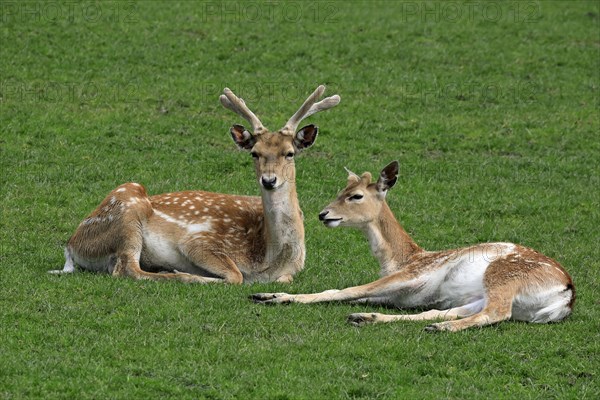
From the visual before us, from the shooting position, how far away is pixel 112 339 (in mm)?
8484

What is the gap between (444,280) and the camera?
1000 cm

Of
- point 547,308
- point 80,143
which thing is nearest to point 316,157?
point 80,143

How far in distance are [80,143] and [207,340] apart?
8.17 metres

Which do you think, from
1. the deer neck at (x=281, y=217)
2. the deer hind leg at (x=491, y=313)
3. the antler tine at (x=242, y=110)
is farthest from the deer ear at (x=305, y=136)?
→ the deer hind leg at (x=491, y=313)

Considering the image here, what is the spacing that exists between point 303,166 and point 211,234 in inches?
185

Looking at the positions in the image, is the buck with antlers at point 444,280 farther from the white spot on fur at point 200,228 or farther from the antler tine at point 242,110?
the white spot on fur at point 200,228

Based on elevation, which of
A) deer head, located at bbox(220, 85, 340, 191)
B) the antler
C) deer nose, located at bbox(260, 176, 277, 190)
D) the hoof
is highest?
the antler

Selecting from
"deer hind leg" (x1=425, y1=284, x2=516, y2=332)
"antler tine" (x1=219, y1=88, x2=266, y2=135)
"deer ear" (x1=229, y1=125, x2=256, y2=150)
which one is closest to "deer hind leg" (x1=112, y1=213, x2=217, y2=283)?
"deer ear" (x1=229, y1=125, x2=256, y2=150)

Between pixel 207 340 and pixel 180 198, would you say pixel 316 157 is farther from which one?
pixel 207 340

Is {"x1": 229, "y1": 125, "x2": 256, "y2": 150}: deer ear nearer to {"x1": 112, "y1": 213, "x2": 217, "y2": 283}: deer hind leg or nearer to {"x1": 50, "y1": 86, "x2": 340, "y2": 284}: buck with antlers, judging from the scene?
{"x1": 50, "y1": 86, "x2": 340, "y2": 284}: buck with antlers

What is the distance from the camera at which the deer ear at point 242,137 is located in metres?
11.1

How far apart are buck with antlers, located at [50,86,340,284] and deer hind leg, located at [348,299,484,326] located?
5.67 feet

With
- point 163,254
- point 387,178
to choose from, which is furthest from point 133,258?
point 387,178

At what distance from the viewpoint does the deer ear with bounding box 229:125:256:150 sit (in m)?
11.1
